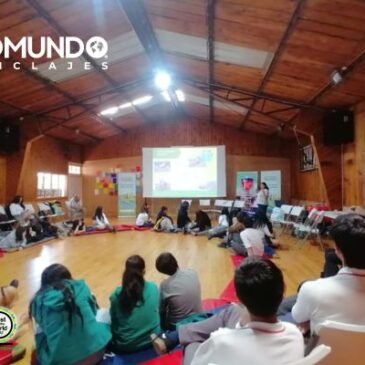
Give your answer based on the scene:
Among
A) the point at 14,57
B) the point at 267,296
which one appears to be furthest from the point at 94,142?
the point at 267,296

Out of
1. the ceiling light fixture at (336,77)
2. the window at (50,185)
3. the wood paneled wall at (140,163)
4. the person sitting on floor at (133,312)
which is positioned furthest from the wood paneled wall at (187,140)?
the person sitting on floor at (133,312)

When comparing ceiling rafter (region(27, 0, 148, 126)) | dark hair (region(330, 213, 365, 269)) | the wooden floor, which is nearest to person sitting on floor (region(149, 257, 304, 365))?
dark hair (region(330, 213, 365, 269))

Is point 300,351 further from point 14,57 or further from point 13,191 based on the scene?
point 13,191

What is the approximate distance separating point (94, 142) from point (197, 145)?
4.15m

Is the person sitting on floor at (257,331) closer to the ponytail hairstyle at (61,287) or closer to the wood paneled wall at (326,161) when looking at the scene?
the ponytail hairstyle at (61,287)

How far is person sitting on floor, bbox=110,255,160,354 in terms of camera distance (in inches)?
85.6

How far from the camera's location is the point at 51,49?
17.6ft

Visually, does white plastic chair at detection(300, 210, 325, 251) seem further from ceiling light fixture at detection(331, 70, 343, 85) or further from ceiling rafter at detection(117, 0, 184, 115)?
ceiling rafter at detection(117, 0, 184, 115)

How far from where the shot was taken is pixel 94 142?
12.9 m

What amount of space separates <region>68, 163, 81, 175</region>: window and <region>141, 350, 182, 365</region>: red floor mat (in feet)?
35.6

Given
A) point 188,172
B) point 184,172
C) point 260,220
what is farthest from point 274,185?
point 260,220

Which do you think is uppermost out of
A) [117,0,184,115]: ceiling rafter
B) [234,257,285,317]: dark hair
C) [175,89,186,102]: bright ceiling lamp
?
[175,89,186,102]: bright ceiling lamp

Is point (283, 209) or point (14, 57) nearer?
point (14, 57)

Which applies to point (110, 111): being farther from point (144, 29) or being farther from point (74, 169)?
point (144, 29)
